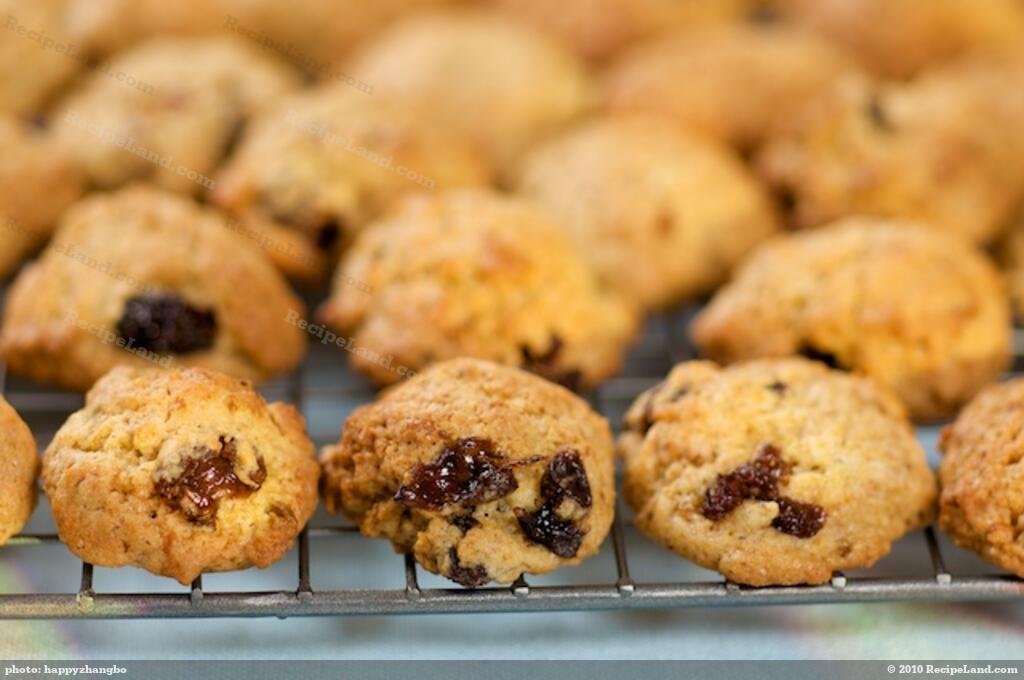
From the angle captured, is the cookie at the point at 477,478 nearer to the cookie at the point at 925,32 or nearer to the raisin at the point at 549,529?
the raisin at the point at 549,529

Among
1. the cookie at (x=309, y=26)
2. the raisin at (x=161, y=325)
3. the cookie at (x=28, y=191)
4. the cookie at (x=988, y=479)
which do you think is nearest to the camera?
the cookie at (x=988, y=479)

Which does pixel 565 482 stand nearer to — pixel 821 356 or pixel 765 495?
pixel 765 495

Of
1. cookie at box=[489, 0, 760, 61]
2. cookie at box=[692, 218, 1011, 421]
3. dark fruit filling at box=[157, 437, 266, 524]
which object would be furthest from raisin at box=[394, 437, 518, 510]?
cookie at box=[489, 0, 760, 61]

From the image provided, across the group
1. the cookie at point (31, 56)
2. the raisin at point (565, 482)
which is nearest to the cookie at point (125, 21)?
the cookie at point (31, 56)

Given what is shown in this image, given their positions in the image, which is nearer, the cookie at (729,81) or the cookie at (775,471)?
the cookie at (775,471)

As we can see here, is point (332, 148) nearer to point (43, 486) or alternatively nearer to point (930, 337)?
point (43, 486)

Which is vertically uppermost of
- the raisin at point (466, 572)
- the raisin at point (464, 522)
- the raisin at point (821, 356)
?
the raisin at point (821, 356)

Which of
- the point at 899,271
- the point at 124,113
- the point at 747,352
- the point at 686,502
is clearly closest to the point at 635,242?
the point at 747,352

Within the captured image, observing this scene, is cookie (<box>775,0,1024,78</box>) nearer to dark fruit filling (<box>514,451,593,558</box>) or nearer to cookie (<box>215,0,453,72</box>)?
cookie (<box>215,0,453,72</box>)

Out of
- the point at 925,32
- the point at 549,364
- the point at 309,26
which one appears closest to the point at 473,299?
the point at 549,364
